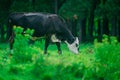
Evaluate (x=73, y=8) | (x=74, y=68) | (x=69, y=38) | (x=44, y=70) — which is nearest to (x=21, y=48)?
(x=44, y=70)

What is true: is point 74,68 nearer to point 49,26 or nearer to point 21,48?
point 21,48

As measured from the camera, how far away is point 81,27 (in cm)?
4769

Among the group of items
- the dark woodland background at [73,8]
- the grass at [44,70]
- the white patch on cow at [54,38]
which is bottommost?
the dark woodland background at [73,8]

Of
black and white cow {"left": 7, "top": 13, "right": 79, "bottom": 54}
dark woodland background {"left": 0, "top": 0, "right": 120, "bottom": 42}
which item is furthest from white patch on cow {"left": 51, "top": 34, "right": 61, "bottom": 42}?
A: dark woodland background {"left": 0, "top": 0, "right": 120, "bottom": 42}

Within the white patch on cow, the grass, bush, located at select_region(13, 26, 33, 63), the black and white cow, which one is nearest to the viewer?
the grass

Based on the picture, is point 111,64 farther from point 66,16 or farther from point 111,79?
point 66,16

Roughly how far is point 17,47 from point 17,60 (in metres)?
0.40

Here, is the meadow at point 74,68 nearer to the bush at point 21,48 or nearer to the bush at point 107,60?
the bush at point 107,60

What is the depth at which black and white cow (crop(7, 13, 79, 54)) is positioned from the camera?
23312 millimetres

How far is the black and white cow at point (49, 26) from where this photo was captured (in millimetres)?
23312

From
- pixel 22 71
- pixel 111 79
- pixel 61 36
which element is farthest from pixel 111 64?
pixel 61 36

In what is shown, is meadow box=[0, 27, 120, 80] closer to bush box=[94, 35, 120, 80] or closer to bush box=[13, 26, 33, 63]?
bush box=[94, 35, 120, 80]

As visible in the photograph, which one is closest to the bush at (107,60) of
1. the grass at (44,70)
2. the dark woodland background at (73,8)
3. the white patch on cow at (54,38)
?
the grass at (44,70)

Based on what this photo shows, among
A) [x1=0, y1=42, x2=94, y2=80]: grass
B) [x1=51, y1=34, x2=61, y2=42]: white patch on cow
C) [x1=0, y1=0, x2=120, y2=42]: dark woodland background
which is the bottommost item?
[x1=0, y1=0, x2=120, y2=42]: dark woodland background
